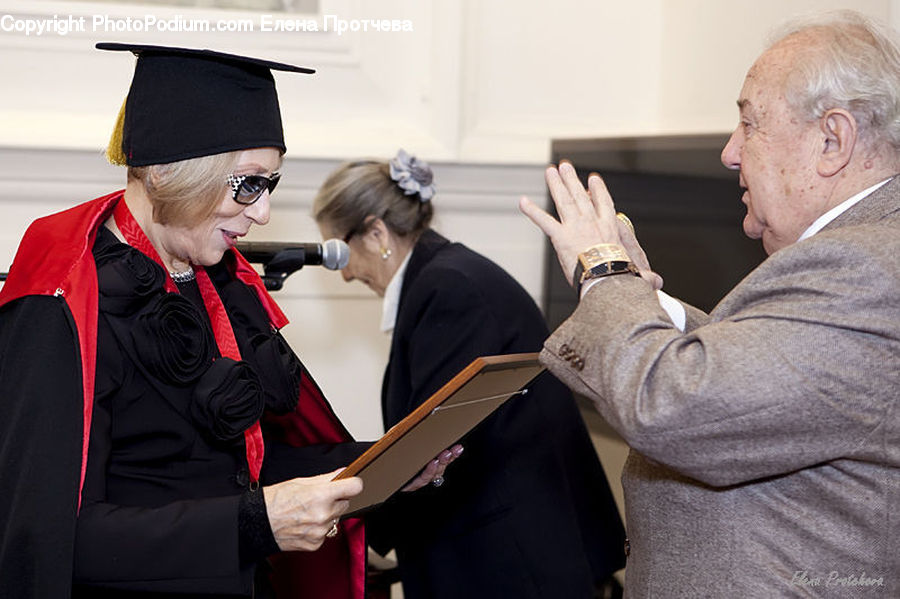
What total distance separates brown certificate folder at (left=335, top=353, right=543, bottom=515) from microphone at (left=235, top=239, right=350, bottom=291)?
0.56m

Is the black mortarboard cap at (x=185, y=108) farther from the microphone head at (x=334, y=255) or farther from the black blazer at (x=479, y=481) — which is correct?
the black blazer at (x=479, y=481)

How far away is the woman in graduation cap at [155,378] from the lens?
156cm

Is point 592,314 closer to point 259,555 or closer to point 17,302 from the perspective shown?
point 259,555

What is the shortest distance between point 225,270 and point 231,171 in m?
0.34

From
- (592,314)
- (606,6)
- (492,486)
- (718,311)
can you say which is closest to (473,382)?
(592,314)

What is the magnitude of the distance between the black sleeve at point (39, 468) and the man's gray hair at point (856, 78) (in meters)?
1.15

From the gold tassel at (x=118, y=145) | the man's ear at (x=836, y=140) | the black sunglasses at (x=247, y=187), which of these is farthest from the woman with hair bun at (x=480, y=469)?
the man's ear at (x=836, y=140)

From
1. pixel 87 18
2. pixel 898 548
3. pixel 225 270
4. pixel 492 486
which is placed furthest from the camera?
pixel 87 18

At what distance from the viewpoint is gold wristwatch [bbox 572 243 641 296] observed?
146 cm

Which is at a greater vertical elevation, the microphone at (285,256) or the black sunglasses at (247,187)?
the black sunglasses at (247,187)

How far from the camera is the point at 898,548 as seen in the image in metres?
1.45

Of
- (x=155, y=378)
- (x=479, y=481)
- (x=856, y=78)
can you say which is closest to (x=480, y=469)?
(x=479, y=481)

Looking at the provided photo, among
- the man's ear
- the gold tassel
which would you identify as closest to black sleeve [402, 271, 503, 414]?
the gold tassel

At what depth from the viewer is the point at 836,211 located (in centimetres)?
147
